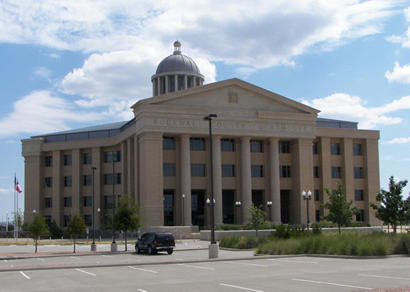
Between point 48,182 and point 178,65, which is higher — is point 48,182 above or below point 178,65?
below

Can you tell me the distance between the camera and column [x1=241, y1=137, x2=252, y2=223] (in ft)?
222

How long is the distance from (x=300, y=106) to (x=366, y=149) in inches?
561

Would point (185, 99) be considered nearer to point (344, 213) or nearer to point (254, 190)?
point (254, 190)

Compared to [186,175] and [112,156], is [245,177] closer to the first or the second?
[186,175]

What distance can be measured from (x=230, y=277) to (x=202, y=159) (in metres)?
49.1

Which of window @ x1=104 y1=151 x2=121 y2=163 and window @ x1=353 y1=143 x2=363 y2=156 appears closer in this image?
window @ x1=353 y1=143 x2=363 y2=156

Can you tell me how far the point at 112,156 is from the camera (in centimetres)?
8012

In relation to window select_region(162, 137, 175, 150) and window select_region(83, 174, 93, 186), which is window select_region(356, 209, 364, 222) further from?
window select_region(83, 174, 93, 186)

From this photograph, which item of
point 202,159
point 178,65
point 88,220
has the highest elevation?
point 178,65

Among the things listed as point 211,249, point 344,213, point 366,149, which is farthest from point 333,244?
point 366,149

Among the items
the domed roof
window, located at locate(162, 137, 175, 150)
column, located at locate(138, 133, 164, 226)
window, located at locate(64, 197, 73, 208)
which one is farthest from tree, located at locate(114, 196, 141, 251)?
the domed roof

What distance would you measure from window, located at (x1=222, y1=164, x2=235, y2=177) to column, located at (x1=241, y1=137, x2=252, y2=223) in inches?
75.8

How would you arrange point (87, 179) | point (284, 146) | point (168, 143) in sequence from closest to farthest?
point (168, 143) < point (284, 146) < point (87, 179)

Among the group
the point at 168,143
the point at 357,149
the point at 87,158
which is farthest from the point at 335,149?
the point at 87,158
